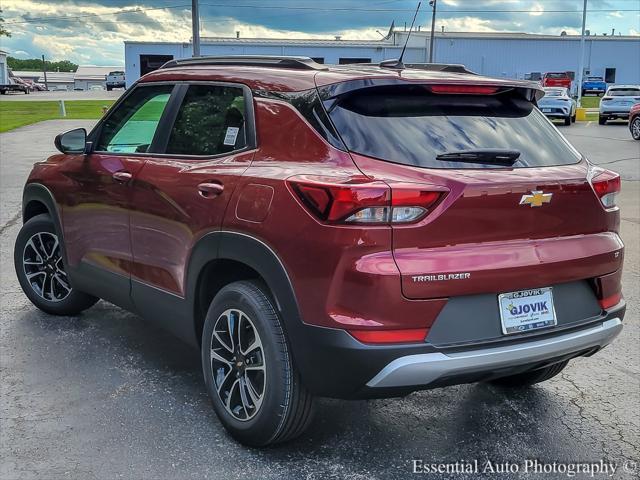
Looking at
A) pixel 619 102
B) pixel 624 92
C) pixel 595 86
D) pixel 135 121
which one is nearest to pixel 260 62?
pixel 135 121

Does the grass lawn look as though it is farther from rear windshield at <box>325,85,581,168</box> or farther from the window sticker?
rear windshield at <box>325,85,581,168</box>

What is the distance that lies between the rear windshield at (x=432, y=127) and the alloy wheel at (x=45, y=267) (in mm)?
3063

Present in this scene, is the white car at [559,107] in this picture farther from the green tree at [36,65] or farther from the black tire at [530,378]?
the green tree at [36,65]

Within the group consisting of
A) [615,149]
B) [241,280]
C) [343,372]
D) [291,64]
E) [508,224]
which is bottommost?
[615,149]

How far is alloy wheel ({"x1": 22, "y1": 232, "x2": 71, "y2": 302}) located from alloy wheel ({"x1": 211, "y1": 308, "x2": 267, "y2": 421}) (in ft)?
7.32

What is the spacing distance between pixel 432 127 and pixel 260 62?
1.18 m

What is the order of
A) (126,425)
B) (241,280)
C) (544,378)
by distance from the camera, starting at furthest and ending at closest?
1. (544,378)
2. (126,425)
3. (241,280)

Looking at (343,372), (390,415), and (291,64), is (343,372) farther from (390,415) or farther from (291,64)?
(291,64)

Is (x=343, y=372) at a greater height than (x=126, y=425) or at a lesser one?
greater

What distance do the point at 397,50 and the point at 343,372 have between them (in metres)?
62.4

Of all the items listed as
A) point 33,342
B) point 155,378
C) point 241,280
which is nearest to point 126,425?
point 155,378

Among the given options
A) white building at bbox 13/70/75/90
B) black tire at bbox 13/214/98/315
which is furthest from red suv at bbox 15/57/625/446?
white building at bbox 13/70/75/90

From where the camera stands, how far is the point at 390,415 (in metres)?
3.76

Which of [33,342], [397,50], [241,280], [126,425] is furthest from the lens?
[397,50]
